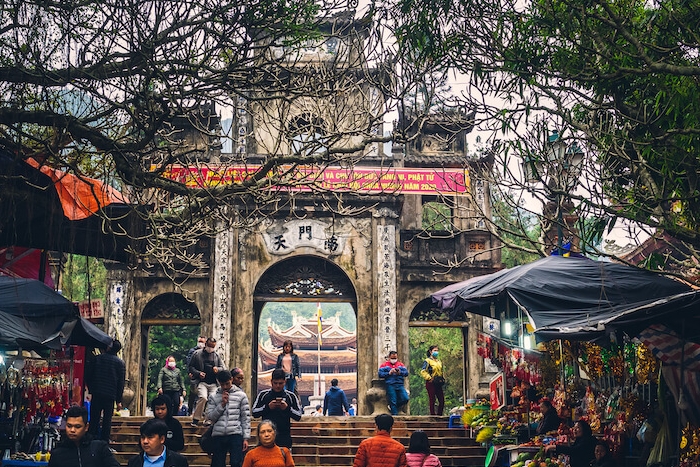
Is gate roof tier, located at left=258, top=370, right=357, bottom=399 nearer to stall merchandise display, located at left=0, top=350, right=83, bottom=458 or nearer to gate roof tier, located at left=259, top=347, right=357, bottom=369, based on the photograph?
gate roof tier, located at left=259, top=347, right=357, bottom=369

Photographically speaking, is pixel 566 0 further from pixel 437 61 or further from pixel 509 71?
pixel 437 61

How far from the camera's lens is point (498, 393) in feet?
42.8

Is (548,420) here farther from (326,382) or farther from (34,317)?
(326,382)

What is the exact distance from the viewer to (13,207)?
271 inches

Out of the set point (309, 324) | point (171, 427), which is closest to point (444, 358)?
point (309, 324)

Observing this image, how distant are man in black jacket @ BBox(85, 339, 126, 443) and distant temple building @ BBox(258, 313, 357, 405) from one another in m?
34.8

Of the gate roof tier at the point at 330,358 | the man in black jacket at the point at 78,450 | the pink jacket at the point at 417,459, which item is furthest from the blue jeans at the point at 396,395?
the gate roof tier at the point at 330,358

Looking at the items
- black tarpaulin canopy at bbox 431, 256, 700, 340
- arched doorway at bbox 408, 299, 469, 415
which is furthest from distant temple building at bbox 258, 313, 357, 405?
black tarpaulin canopy at bbox 431, 256, 700, 340

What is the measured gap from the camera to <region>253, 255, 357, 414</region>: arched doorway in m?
20.4

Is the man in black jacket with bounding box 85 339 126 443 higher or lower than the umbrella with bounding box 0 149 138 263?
lower

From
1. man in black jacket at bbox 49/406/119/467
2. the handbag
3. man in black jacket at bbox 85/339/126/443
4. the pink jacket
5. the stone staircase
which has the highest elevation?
man in black jacket at bbox 85/339/126/443

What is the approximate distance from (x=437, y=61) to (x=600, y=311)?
3164 mm

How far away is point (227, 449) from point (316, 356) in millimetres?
38137

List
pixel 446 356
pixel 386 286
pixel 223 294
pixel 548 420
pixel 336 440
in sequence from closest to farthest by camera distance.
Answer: pixel 548 420 → pixel 336 440 → pixel 223 294 → pixel 386 286 → pixel 446 356
